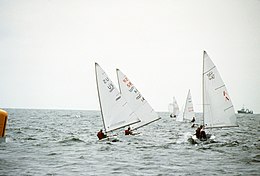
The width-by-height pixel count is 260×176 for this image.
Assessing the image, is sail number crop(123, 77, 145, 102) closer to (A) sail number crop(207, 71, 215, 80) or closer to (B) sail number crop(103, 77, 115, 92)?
(B) sail number crop(103, 77, 115, 92)

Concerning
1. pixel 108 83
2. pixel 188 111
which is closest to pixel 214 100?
pixel 108 83

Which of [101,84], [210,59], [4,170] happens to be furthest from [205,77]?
[4,170]

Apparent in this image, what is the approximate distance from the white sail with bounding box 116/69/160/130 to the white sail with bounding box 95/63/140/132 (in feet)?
8.94

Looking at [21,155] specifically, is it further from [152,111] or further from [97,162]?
[152,111]

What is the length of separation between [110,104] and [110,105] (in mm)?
80

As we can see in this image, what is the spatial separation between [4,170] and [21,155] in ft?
15.7

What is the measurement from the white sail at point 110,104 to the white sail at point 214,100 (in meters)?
6.57

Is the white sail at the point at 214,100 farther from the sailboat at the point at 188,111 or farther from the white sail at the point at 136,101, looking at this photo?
the sailboat at the point at 188,111

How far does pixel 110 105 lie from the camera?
23734 mm

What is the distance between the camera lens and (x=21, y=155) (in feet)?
59.1

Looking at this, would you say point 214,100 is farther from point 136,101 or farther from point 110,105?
point 110,105

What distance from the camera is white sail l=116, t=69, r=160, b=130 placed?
27125 mm

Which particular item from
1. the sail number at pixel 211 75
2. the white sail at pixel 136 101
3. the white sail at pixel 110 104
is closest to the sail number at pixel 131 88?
the white sail at pixel 136 101

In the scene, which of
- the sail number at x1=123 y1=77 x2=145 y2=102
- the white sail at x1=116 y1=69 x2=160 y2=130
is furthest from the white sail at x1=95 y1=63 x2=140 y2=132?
the sail number at x1=123 y1=77 x2=145 y2=102
